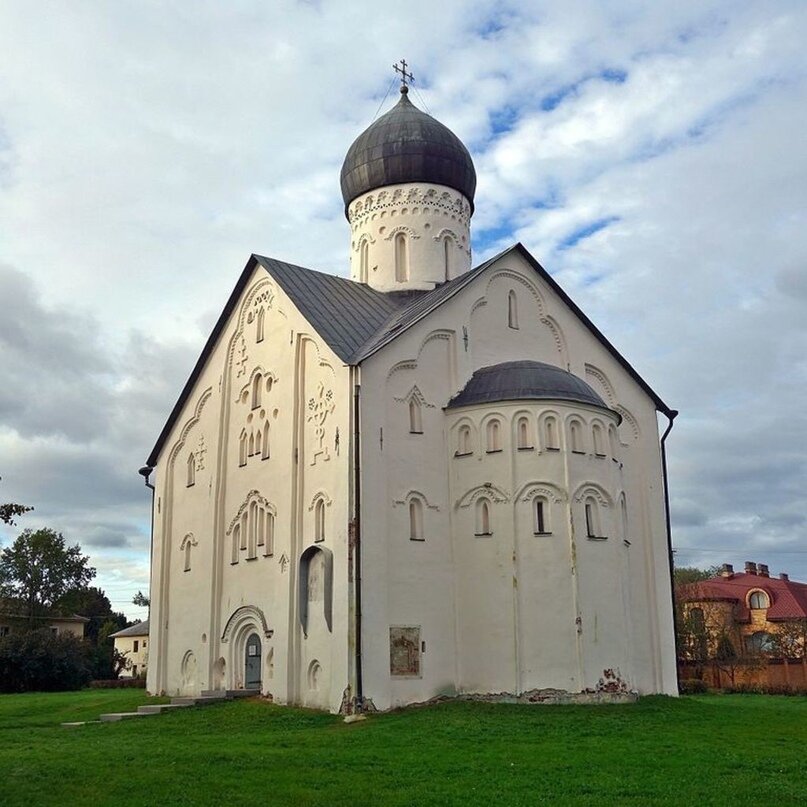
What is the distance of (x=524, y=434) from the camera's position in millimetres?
20594

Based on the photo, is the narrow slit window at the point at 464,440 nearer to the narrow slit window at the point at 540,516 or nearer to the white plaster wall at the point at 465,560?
the white plaster wall at the point at 465,560

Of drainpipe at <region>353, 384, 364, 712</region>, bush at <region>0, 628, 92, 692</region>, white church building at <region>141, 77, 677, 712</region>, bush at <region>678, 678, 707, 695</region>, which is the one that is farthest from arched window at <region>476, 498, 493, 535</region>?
bush at <region>0, 628, 92, 692</region>

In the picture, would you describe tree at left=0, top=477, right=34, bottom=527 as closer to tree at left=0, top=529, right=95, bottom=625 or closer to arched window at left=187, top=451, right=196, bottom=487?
arched window at left=187, top=451, right=196, bottom=487

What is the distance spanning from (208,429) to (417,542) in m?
8.25

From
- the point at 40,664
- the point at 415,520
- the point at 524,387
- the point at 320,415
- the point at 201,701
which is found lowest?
the point at 201,701

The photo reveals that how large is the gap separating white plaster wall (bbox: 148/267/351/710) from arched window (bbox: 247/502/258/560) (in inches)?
8.3

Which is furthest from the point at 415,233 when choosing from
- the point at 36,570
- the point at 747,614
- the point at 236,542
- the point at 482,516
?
the point at 36,570

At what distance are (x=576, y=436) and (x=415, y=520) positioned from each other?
13.2ft

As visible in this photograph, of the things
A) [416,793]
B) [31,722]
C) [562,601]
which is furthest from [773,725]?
[31,722]

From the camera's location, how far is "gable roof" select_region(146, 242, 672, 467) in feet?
71.1

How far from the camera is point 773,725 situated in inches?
671

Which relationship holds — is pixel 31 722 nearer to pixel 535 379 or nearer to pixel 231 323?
pixel 231 323

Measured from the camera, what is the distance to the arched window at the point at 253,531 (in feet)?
74.7

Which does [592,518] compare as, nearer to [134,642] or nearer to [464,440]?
[464,440]
